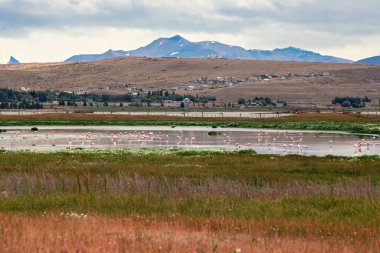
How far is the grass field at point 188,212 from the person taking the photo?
44.9 feet

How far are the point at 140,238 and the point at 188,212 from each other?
445cm

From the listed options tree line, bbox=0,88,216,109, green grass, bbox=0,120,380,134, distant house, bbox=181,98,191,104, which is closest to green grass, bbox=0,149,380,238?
green grass, bbox=0,120,380,134

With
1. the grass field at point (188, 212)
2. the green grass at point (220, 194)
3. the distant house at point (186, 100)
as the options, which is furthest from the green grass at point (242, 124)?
the distant house at point (186, 100)

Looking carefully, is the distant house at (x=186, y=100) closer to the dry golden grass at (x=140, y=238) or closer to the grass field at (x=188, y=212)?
the grass field at (x=188, y=212)

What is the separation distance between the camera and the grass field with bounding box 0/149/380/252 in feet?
44.9

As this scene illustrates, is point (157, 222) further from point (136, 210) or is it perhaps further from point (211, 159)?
point (211, 159)

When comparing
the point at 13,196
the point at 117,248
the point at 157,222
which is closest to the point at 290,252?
the point at 117,248

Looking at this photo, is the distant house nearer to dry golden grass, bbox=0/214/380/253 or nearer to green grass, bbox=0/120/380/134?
green grass, bbox=0/120/380/134

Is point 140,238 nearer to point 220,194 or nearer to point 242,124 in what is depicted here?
point 220,194

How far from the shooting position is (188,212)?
60.3 ft

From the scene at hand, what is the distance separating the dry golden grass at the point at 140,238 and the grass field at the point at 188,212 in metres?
0.02

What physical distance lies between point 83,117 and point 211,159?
2985 inches

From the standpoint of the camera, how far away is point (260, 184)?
88.1 ft

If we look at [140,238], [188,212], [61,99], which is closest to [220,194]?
[188,212]
